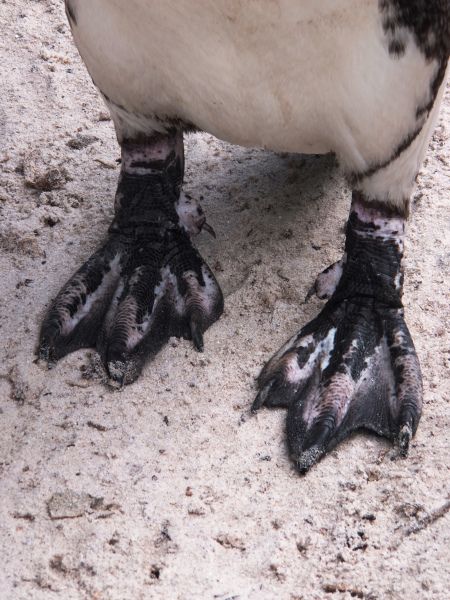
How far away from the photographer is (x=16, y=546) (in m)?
2.02

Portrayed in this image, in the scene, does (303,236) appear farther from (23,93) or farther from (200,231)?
(23,93)

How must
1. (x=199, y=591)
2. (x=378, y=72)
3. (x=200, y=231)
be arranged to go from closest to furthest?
(x=199, y=591), (x=378, y=72), (x=200, y=231)

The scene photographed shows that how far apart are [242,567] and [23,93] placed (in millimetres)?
1967

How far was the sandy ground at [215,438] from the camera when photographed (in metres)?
2.01

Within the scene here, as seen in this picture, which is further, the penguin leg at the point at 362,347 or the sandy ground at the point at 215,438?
the penguin leg at the point at 362,347

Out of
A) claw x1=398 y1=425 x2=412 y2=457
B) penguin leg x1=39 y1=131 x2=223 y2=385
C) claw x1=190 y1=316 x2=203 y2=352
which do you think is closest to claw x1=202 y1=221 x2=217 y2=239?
penguin leg x1=39 y1=131 x2=223 y2=385

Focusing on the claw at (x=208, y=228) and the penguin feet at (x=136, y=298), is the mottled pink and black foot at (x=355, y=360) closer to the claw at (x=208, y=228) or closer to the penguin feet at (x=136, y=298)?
the penguin feet at (x=136, y=298)

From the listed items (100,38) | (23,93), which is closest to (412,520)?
(100,38)

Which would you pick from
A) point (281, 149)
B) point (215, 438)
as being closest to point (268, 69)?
point (281, 149)

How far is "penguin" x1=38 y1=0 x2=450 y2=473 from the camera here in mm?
2066

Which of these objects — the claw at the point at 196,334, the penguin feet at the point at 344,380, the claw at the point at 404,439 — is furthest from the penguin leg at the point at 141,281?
the claw at the point at 404,439

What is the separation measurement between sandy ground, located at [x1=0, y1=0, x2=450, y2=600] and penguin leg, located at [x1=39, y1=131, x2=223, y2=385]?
0.20ft

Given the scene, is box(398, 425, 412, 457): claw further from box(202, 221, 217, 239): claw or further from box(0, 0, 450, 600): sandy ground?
box(202, 221, 217, 239): claw

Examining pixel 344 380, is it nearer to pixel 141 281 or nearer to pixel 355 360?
pixel 355 360
